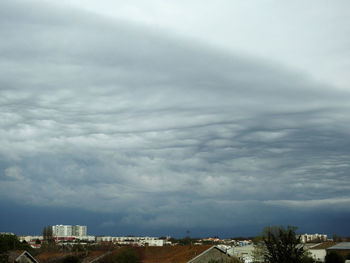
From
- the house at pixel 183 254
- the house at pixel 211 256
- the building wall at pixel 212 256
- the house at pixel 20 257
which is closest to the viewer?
the house at pixel 211 256

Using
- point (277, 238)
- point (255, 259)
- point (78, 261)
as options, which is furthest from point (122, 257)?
point (277, 238)

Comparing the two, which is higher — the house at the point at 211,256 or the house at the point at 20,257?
the house at the point at 20,257

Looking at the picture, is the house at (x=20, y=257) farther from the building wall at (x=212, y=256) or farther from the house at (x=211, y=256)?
the building wall at (x=212, y=256)

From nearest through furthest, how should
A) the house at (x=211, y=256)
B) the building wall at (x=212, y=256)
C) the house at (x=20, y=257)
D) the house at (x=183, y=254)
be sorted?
the house at (x=211, y=256), the building wall at (x=212, y=256), the house at (x=20, y=257), the house at (x=183, y=254)

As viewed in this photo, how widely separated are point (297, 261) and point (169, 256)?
28205mm

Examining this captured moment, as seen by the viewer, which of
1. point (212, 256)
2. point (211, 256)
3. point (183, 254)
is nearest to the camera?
point (211, 256)

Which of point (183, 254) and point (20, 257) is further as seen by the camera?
point (183, 254)

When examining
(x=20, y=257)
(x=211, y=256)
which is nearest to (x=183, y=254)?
(x=211, y=256)

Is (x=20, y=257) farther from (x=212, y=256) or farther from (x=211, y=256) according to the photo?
(x=212, y=256)

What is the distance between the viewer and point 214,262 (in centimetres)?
5900

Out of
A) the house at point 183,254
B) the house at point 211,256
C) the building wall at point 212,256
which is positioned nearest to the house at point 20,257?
the house at point 183,254

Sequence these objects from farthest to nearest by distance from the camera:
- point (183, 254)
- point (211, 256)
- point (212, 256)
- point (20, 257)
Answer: point (183, 254)
point (20, 257)
point (212, 256)
point (211, 256)

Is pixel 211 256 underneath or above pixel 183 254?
underneath

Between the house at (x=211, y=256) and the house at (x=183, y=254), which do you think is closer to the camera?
the house at (x=211, y=256)
